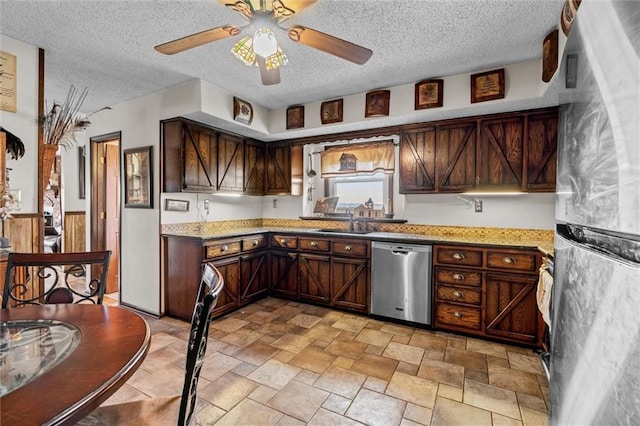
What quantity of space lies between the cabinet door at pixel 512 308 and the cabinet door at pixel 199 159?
127 inches

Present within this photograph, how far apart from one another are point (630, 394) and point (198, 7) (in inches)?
102

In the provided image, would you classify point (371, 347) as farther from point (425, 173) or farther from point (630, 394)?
point (630, 394)

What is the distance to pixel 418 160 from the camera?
351 cm

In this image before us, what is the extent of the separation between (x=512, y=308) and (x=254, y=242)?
290 centimetres

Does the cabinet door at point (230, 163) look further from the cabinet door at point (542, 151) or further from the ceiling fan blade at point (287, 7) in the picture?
the cabinet door at point (542, 151)

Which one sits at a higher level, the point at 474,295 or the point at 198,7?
the point at 198,7

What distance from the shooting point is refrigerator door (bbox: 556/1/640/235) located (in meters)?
0.51

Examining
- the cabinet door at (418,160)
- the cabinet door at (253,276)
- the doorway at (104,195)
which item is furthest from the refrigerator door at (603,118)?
the doorway at (104,195)

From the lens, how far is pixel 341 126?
3.73 meters

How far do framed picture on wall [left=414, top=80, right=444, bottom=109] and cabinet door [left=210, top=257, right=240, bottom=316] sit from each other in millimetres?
2713

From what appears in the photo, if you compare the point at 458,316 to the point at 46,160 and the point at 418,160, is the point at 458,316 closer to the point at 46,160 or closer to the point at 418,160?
the point at 418,160

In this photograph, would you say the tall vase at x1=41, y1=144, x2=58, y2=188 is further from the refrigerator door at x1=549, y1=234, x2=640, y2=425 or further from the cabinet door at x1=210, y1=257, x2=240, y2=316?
the refrigerator door at x1=549, y1=234, x2=640, y2=425

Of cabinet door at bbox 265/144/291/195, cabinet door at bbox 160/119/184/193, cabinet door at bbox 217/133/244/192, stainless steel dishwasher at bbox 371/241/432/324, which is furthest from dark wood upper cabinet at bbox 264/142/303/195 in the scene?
stainless steel dishwasher at bbox 371/241/432/324

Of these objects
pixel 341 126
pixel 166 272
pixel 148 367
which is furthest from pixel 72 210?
pixel 341 126
